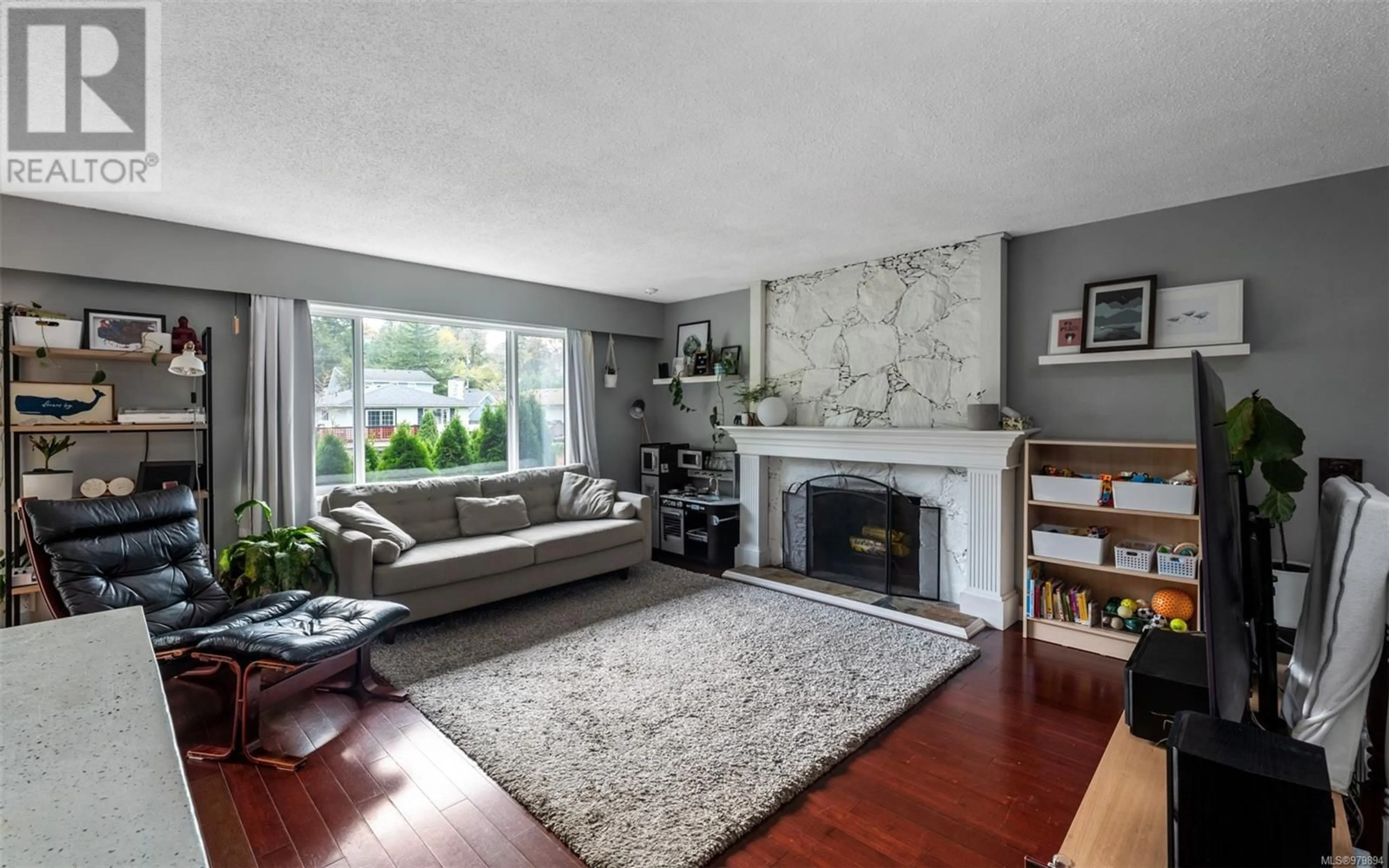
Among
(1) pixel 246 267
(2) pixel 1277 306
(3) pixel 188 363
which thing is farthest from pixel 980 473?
(1) pixel 246 267

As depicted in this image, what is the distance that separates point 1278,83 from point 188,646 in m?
4.43

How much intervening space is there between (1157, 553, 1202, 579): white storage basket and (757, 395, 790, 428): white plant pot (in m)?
2.58

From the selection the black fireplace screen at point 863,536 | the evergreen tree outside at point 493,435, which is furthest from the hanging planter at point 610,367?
the black fireplace screen at point 863,536

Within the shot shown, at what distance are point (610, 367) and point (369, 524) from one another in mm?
2767

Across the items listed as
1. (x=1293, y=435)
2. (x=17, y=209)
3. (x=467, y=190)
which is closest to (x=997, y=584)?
(x=1293, y=435)

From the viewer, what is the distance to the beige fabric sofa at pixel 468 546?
348cm

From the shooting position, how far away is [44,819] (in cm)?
61

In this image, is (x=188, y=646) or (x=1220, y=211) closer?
(x=188, y=646)

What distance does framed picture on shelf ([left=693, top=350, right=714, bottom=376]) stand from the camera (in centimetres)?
566

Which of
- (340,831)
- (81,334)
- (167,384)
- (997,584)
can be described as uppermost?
(81,334)

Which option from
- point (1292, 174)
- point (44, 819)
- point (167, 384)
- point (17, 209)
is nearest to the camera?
point (44, 819)

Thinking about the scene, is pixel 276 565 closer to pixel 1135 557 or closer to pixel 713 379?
pixel 713 379

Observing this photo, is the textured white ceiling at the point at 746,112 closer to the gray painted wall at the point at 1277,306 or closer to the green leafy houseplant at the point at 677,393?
the gray painted wall at the point at 1277,306

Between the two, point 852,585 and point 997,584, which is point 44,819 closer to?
point 997,584
